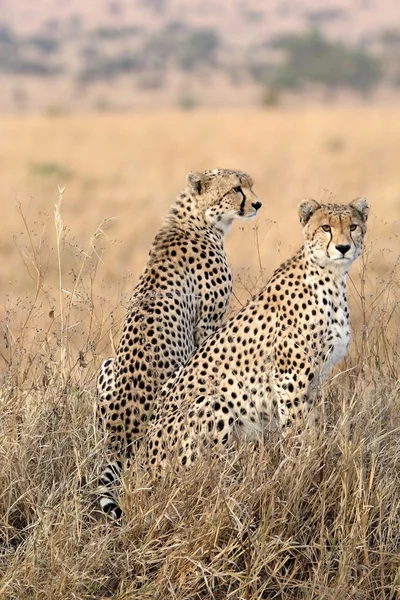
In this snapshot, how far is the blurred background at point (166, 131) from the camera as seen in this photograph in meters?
7.03

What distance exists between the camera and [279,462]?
304cm

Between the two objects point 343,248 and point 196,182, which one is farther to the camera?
point 196,182

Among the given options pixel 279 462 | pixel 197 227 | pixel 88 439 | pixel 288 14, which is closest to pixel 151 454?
pixel 88 439

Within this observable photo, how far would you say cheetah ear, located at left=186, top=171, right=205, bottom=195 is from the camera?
4.38 meters

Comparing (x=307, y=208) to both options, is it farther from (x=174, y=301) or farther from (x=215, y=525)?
(x=215, y=525)

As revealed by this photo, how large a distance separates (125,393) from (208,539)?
3.21ft

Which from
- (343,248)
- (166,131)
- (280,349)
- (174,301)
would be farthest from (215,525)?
(166,131)

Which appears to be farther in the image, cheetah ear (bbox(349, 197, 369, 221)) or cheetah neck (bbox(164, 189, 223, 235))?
cheetah neck (bbox(164, 189, 223, 235))

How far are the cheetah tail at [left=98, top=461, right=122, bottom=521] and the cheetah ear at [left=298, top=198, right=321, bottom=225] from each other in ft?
3.18

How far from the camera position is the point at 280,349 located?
3453mm

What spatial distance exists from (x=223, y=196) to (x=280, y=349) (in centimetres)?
108

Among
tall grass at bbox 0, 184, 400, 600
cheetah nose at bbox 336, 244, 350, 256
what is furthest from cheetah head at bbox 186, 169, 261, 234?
tall grass at bbox 0, 184, 400, 600

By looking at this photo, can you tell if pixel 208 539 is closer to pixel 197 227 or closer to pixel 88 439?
pixel 88 439

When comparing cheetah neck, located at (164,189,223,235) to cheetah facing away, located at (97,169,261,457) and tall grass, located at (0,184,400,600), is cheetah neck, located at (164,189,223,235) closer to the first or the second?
cheetah facing away, located at (97,169,261,457)
